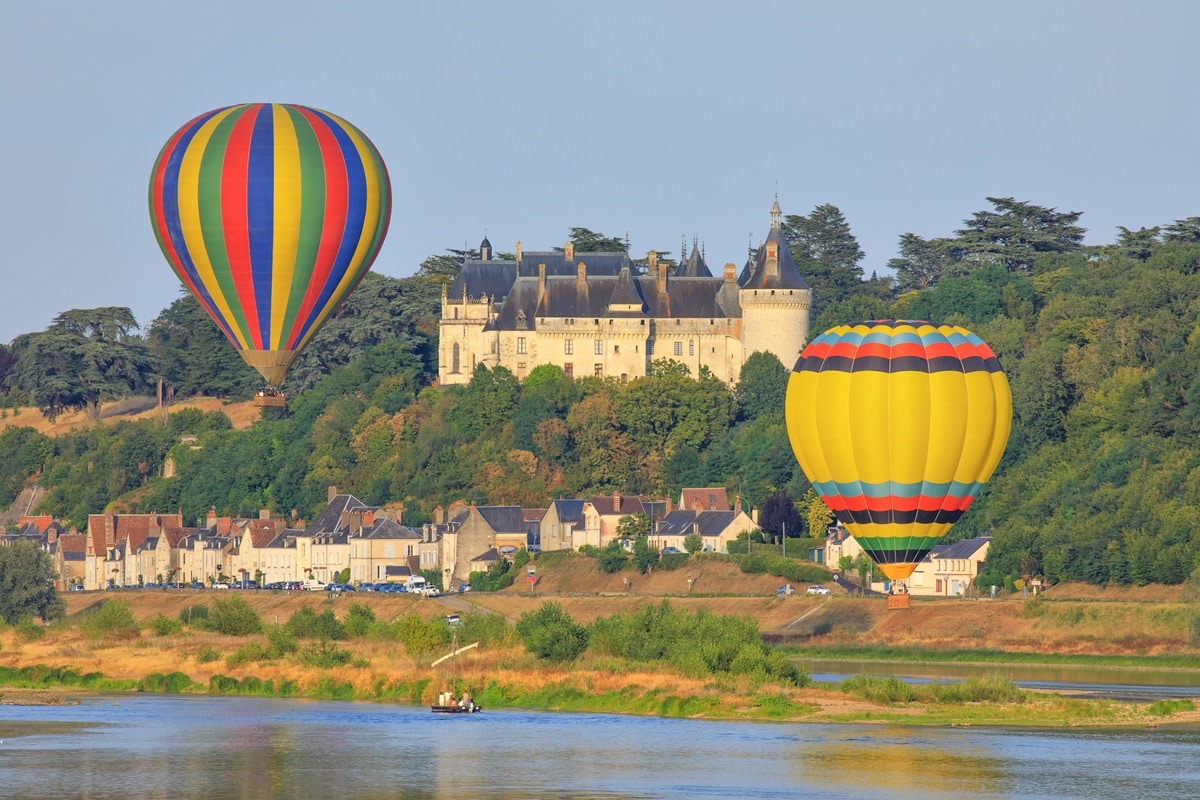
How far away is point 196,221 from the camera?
4938cm

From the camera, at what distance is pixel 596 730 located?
152 feet

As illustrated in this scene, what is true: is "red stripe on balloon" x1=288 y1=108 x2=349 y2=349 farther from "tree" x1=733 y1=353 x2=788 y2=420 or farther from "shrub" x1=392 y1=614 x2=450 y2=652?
"tree" x1=733 y1=353 x2=788 y2=420

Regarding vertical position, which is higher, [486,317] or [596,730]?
[486,317]

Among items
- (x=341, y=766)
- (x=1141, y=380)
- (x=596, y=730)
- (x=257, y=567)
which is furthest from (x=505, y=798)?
(x=257, y=567)

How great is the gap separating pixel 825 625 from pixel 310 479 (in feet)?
115

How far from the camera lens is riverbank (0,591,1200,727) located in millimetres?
47844

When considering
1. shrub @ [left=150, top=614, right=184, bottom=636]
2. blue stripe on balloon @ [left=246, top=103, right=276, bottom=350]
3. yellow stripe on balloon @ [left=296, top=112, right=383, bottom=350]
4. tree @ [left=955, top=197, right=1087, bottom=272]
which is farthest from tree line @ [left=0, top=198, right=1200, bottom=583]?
blue stripe on balloon @ [left=246, top=103, right=276, bottom=350]

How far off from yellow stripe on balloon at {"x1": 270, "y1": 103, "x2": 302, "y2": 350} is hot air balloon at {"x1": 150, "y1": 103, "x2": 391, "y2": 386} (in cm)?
2

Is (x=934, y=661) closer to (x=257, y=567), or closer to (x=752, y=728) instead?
(x=752, y=728)

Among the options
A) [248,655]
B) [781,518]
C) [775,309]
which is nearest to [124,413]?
[775,309]

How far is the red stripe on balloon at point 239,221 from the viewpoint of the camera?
4922 centimetres

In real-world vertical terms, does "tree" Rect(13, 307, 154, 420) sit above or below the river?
above

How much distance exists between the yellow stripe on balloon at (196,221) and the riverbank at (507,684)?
8659mm

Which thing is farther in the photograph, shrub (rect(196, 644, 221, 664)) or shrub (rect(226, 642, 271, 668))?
shrub (rect(196, 644, 221, 664))
